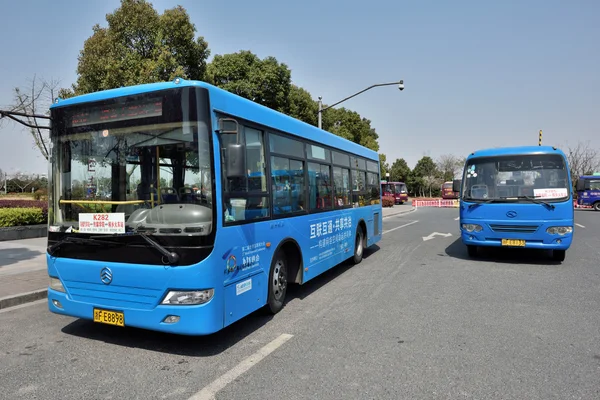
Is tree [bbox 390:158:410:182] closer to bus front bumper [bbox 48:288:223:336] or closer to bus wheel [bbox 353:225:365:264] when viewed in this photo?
bus wheel [bbox 353:225:365:264]

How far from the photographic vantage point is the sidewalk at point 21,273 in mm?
Answer: 6102

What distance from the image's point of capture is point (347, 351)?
417 cm

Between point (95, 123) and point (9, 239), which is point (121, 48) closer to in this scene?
point (9, 239)

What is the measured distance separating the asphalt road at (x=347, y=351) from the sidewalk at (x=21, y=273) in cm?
28

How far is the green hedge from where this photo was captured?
1257 cm

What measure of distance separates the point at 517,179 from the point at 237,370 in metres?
7.92

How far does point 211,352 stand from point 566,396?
127 inches

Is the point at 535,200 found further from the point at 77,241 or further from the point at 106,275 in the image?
the point at 77,241

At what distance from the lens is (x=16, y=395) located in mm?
3283

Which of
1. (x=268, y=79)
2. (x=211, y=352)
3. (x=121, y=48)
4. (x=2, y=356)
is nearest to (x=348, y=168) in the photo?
(x=211, y=352)

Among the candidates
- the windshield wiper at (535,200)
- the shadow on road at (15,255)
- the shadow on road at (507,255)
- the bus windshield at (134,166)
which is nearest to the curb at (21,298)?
the bus windshield at (134,166)

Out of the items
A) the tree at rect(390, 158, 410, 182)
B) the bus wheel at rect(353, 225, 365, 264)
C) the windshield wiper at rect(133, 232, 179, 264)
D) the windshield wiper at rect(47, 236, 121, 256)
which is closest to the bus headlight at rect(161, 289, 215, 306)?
the windshield wiper at rect(133, 232, 179, 264)

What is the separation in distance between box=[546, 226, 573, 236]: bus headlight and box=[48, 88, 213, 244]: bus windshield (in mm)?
7724

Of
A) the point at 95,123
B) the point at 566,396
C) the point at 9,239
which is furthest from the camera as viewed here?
the point at 9,239
